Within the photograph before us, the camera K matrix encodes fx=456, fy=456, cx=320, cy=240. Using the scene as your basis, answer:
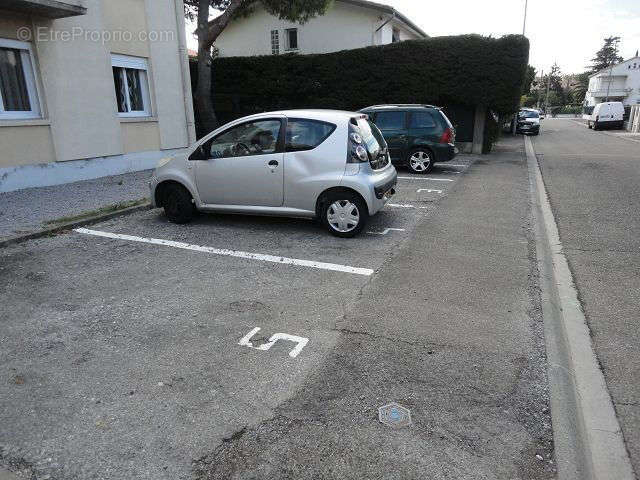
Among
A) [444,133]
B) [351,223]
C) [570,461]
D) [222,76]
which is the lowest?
[570,461]

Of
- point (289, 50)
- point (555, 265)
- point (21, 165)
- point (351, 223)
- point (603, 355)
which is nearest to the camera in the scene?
point (603, 355)

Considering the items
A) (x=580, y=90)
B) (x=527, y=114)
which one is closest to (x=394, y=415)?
(x=527, y=114)

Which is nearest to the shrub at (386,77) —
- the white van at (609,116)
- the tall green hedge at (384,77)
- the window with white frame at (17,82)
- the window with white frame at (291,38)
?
the tall green hedge at (384,77)

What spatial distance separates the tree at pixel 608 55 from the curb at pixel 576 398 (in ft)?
402

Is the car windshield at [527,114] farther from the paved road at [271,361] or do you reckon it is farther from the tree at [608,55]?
the tree at [608,55]

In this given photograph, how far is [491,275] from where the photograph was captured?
514 centimetres

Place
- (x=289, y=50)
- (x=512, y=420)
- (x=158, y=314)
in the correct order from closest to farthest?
1. (x=512, y=420)
2. (x=158, y=314)
3. (x=289, y=50)

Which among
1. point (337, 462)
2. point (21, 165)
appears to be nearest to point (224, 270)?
point (337, 462)

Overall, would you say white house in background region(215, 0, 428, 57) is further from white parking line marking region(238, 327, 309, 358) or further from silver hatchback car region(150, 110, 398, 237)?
white parking line marking region(238, 327, 309, 358)

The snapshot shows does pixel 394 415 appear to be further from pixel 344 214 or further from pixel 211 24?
pixel 211 24

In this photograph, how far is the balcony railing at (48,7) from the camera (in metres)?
8.70

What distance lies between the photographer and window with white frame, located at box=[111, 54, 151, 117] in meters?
11.8

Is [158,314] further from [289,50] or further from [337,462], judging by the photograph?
[289,50]

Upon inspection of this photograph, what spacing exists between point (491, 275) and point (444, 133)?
8.14m
